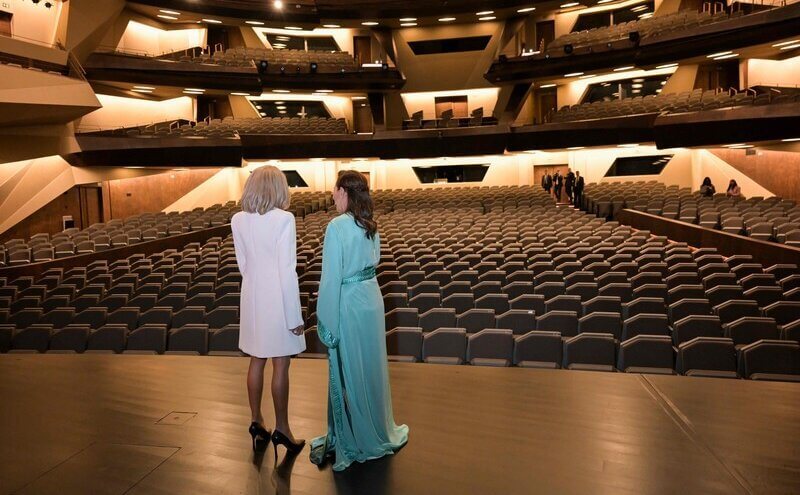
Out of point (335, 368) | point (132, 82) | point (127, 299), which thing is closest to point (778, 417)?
point (335, 368)

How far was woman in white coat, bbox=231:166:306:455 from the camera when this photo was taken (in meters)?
3.13

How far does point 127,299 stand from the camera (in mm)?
8352

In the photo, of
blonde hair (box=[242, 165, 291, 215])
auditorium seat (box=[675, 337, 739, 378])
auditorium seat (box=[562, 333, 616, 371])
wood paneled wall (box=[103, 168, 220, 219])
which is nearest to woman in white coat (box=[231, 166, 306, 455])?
blonde hair (box=[242, 165, 291, 215])

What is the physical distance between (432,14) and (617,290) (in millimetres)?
20190

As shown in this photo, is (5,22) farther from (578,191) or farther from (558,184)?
(558,184)

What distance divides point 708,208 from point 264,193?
13862mm

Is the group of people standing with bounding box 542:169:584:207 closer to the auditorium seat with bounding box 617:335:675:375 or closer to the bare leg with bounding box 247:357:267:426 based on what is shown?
the auditorium seat with bounding box 617:335:675:375

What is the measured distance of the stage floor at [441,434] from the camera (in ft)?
9.31

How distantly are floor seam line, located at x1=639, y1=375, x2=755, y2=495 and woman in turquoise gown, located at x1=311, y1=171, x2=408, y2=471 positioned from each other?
1.57 metres

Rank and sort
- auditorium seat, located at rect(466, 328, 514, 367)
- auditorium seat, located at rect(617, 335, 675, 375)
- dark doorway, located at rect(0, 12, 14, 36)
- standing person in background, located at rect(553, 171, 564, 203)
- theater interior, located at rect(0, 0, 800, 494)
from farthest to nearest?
standing person in background, located at rect(553, 171, 564, 203)
dark doorway, located at rect(0, 12, 14, 36)
auditorium seat, located at rect(466, 328, 514, 367)
auditorium seat, located at rect(617, 335, 675, 375)
theater interior, located at rect(0, 0, 800, 494)

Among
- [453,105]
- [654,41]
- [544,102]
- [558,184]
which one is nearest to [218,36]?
[453,105]

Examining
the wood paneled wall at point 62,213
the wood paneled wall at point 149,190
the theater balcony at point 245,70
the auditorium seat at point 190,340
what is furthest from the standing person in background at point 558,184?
the auditorium seat at point 190,340

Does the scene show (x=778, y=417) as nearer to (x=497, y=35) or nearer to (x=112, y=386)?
(x=112, y=386)

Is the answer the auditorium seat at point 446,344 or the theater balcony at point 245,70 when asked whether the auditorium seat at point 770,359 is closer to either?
the auditorium seat at point 446,344
